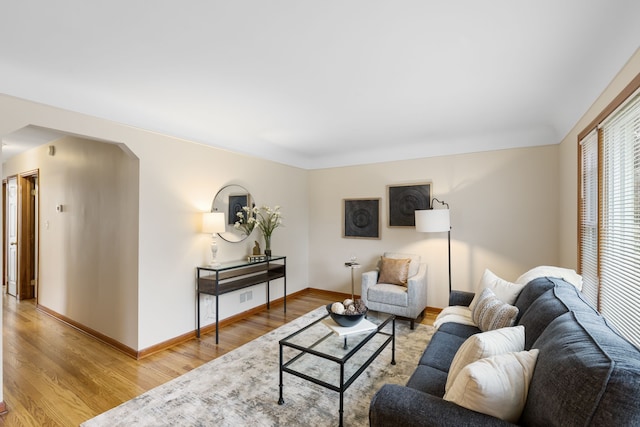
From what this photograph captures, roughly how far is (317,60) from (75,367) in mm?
3375

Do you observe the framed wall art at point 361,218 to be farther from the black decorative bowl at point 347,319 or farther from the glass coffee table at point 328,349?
the black decorative bowl at point 347,319

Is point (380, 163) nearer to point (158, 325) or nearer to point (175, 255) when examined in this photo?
point (175, 255)

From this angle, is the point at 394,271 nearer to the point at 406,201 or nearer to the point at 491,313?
the point at 406,201

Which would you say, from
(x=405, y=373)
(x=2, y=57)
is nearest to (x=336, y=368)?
(x=405, y=373)

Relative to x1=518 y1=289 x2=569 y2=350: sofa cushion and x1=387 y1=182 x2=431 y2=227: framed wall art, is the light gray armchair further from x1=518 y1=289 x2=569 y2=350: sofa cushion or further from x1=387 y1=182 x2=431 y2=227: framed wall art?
x1=518 y1=289 x2=569 y2=350: sofa cushion

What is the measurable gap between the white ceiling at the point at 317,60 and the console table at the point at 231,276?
1.59 m

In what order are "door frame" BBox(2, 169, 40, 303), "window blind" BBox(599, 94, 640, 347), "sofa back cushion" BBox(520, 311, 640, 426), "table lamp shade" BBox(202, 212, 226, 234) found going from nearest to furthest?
"sofa back cushion" BBox(520, 311, 640, 426) < "window blind" BBox(599, 94, 640, 347) < "table lamp shade" BBox(202, 212, 226, 234) < "door frame" BBox(2, 169, 40, 303)

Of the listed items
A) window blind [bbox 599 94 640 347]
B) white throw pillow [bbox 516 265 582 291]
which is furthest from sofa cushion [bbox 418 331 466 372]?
window blind [bbox 599 94 640 347]

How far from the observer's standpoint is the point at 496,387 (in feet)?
3.65

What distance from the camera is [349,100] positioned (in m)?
2.79

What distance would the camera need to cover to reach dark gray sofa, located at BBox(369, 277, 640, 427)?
0.83 m

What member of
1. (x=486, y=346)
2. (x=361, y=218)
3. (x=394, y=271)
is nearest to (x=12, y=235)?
(x=361, y=218)

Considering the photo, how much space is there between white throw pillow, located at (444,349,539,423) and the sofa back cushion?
0.10 ft

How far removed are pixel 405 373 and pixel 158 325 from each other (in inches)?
98.1
